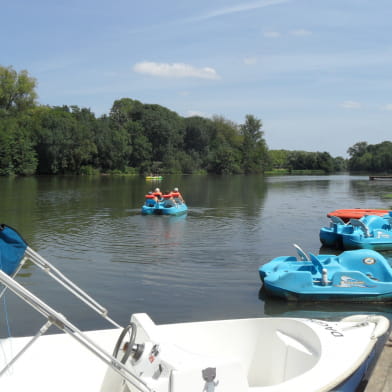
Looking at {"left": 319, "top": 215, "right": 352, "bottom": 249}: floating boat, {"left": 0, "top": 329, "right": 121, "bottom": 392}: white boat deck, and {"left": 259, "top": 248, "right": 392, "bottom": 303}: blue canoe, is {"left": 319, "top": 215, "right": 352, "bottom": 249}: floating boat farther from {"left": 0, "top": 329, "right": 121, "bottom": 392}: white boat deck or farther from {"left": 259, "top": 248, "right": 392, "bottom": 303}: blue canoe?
{"left": 0, "top": 329, "right": 121, "bottom": 392}: white boat deck

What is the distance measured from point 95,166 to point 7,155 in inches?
765

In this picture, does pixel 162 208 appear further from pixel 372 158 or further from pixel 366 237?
pixel 372 158

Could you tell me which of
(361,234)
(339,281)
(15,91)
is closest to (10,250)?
(339,281)

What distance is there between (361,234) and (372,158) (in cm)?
17109

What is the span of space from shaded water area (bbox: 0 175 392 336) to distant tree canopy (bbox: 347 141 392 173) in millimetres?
144839

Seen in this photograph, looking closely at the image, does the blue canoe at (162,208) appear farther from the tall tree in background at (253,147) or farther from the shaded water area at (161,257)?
the tall tree in background at (253,147)

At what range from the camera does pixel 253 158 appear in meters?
136

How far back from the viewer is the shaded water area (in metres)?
11.5

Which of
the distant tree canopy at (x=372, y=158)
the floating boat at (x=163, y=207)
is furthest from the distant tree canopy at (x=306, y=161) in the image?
the floating boat at (x=163, y=207)

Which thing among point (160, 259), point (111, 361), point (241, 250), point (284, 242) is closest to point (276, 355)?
point (111, 361)

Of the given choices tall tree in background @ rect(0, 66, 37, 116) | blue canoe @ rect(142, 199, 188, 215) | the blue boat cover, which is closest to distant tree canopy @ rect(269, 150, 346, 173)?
tall tree in background @ rect(0, 66, 37, 116)


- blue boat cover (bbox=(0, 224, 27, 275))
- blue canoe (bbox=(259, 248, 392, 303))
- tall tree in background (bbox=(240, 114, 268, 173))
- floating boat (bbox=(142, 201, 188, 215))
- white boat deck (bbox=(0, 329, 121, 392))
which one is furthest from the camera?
tall tree in background (bbox=(240, 114, 268, 173))

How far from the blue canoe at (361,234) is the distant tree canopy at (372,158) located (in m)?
156

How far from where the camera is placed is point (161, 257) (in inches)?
695
